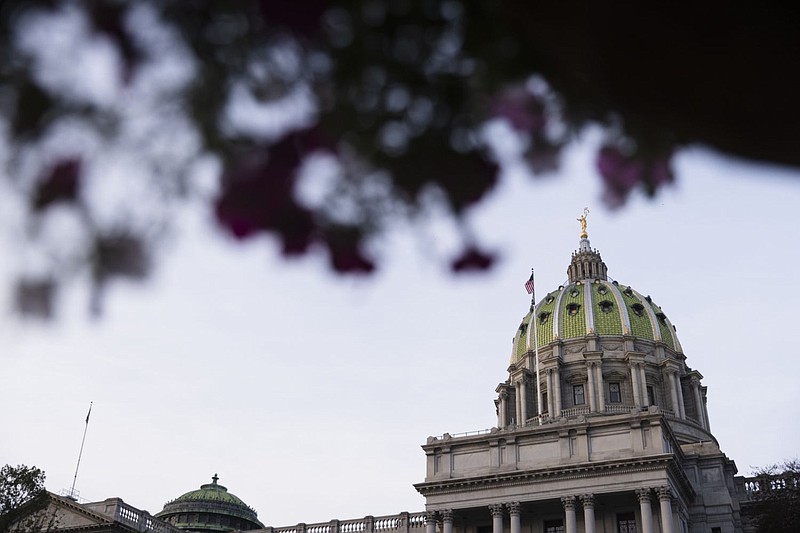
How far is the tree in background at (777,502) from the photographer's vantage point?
53.4 meters

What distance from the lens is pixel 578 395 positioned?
88.6 meters

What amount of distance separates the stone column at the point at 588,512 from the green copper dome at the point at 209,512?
4253 cm

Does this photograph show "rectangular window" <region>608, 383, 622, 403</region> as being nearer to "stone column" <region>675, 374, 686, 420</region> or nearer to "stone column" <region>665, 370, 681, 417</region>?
"stone column" <region>665, 370, 681, 417</region>

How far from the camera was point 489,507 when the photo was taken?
54938 mm

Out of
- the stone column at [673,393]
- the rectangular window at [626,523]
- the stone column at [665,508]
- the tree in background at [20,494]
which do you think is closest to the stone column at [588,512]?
the rectangular window at [626,523]

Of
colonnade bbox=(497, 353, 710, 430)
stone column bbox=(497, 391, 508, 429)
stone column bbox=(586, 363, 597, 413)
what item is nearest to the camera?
stone column bbox=(586, 363, 597, 413)

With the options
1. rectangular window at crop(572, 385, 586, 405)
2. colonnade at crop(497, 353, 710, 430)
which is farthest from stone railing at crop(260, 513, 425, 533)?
rectangular window at crop(572, 385, 586, 405)

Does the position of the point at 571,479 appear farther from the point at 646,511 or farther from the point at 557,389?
the point at 557,389

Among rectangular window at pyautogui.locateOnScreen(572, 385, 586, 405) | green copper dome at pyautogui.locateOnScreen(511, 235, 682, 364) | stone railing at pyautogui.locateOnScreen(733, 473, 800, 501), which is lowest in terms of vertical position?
stone railing at pyautogui.locateOnScreen(733, 473, 800, 501)

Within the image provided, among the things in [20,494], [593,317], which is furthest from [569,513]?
[593,317]

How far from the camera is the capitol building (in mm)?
52844

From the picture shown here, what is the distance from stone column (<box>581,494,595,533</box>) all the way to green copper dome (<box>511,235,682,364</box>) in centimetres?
3976

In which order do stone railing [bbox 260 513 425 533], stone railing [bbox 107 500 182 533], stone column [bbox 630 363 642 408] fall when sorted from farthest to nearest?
stone column [bbox 630 363 642 408] < stone railing [bbox 107 500 182 533] < stone railing [bbox 260 513 425 533]

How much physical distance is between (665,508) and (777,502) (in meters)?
10.2
